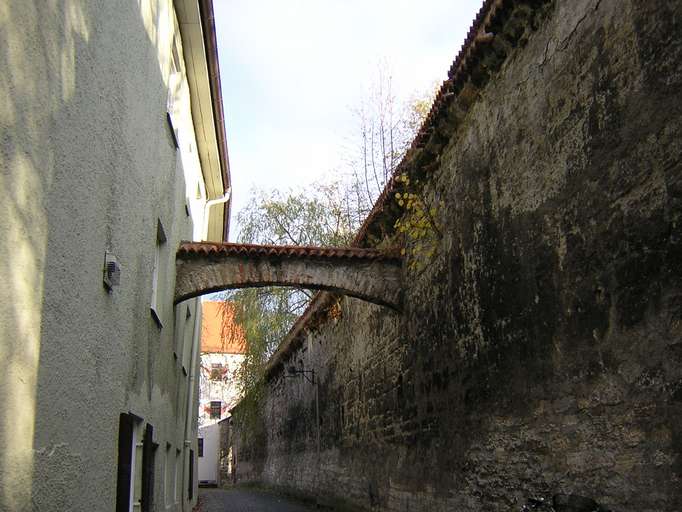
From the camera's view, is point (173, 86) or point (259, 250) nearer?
point (173, 86)

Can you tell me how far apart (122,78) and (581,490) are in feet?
15.4

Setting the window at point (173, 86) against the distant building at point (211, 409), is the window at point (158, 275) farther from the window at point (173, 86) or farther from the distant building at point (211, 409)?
the distant building at point (211, 409)

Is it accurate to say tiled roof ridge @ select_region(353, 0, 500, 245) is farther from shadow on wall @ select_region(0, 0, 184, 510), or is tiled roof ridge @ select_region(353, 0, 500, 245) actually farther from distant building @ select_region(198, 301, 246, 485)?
distant building @ select_region(198, 301, 246, 485)

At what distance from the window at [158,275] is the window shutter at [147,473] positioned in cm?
127

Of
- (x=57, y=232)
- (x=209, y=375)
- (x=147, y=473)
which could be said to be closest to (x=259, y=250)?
(x=147, y=473)

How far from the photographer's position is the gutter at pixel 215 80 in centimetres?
938

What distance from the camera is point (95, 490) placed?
537 centimetres

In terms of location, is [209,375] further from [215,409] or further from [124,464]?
[124,464]

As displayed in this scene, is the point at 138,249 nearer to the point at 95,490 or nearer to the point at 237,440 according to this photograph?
the point at 95,490

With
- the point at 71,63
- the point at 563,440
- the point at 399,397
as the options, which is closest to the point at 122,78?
the point at 71,63

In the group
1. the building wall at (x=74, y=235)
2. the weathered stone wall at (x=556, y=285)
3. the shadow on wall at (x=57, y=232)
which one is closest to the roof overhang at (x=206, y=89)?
the building wall at (x=74, y=235)

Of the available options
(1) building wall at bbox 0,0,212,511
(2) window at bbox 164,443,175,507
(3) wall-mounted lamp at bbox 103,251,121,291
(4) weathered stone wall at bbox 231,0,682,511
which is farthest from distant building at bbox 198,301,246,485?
(3) wall-mounted lamp at bbox 103,251,121,291

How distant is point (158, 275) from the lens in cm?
863

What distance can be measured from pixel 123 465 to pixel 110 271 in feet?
5.89
